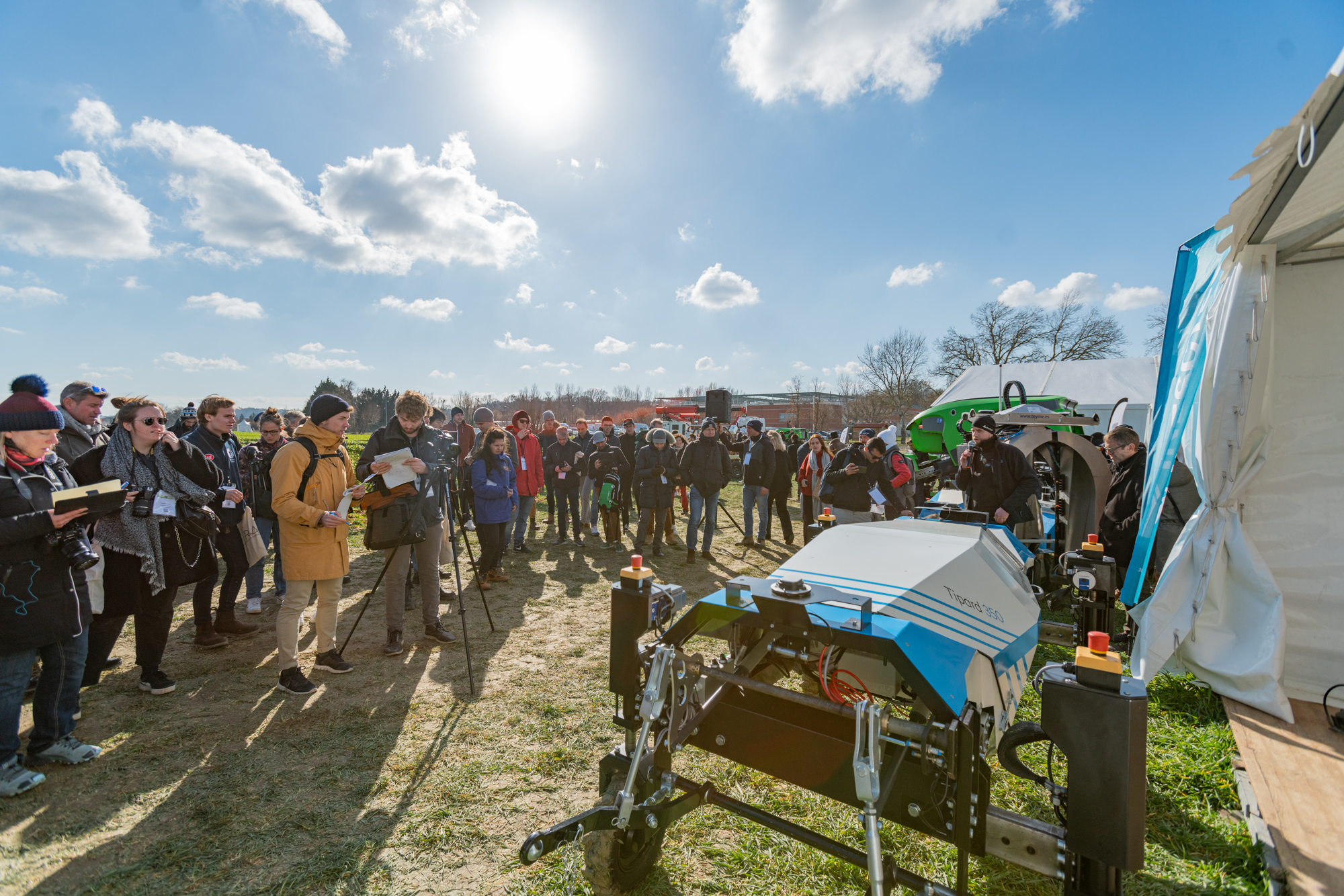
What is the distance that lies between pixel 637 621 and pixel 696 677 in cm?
Result: 34

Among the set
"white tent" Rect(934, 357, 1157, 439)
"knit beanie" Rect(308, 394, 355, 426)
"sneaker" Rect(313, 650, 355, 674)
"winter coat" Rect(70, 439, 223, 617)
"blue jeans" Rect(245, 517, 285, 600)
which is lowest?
"sneaker" Rect(313, 650, 355, 674)

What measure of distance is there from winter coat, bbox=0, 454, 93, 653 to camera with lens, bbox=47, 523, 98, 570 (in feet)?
0.06

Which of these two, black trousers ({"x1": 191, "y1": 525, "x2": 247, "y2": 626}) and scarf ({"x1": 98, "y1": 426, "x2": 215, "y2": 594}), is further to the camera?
black trousers ({"x1": 191, "y1": 525, "x2": 247, "y2": 626})

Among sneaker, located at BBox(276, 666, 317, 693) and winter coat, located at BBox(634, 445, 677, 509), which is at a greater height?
winter coat, located at BBox(634, 445, 677, 509)

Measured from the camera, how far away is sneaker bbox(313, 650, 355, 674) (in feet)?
14.5

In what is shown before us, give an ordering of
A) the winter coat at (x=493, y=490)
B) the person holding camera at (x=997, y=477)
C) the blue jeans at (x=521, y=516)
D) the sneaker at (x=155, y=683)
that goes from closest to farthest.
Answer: the sneaker at (x=155, y=683) < the person holding camera at (x=997, y=477) < the winter coat at (x=493, y=490) < the blue jeans at (x=521, y=516)

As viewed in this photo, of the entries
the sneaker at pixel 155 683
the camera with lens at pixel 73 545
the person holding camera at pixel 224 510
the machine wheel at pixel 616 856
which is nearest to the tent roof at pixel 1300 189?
the machine wheel at pixel 616 856

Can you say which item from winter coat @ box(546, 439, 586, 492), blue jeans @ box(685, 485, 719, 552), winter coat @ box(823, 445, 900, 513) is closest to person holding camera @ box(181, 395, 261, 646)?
winter coat @ box(546, 439, 586, 492)

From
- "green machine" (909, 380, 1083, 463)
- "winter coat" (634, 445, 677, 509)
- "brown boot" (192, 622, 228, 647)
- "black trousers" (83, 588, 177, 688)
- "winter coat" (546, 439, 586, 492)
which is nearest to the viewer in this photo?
"black trousers" (83, 588, 177, 688)

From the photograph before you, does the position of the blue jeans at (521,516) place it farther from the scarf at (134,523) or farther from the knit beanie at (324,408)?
the scarf at (134,523)

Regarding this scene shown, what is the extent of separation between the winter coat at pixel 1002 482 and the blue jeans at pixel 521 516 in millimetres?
5938

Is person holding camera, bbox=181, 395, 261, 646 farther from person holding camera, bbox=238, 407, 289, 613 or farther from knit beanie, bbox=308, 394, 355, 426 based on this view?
knit beanie, bbox=308, 394, 355, 426

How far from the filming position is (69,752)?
3.21m

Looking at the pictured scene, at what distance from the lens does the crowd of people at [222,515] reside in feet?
9.64
